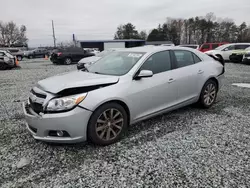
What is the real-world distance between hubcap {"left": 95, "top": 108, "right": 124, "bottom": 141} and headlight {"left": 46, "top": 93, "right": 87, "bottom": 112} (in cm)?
43

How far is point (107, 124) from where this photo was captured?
2963 mm

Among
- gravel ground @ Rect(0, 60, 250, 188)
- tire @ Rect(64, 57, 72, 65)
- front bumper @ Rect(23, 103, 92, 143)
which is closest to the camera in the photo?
gravel ground @ Rect(0, 60, 250, 188)

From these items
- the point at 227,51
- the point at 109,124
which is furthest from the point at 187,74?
the point at 227,51

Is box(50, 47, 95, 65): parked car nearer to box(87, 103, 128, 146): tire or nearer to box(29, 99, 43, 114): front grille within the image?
box(29, 99, 43, 114): front grille

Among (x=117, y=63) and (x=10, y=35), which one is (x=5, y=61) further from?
(x=10, y=35)

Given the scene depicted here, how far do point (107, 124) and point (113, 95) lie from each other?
455 mm

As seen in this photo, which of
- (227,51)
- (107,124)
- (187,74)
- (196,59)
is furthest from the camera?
(227,51)

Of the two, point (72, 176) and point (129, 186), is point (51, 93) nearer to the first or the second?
point (72, 176)

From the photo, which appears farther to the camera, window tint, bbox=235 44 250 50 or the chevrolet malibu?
window tint, bbox=235 44 250 50

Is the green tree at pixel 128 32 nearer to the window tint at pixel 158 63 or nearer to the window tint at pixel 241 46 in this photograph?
the window tint at pixel 241 46

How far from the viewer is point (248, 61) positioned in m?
13.5

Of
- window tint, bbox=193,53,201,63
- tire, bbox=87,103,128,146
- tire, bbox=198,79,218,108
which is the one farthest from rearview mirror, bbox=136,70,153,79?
tire, bbox=198,79,218,108

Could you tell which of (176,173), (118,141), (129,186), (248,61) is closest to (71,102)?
Answer: (118,141)

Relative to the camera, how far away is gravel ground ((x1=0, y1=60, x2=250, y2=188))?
2289 millimetres
